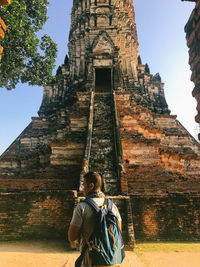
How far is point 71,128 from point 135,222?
258 inches

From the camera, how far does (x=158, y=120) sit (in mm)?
16000

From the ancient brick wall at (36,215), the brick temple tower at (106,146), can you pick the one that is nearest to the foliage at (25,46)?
the brick temple tower at (106,146)

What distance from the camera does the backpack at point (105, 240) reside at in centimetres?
173

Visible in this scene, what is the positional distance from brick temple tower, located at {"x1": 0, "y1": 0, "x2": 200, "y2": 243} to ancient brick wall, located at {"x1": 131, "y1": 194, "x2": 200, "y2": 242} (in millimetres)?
25

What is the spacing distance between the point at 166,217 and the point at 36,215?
3604mm

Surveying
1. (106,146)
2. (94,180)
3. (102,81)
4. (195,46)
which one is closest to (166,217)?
(106,146)

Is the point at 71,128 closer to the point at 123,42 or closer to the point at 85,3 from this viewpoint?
the point at 123,42

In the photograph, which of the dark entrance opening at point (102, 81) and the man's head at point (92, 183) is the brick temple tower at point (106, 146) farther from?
the man's head at point (92, 183)

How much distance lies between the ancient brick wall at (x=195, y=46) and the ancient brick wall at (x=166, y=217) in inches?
128

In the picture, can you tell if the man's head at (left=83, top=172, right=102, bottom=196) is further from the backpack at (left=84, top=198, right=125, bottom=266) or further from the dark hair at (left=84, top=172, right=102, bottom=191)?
the backpack at (left=84, top=198, right=125, bottom=266)

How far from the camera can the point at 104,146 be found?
8195mm

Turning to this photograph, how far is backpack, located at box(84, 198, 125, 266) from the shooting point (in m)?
1.73

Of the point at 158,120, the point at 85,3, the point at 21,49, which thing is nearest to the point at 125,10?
the point at 85,3

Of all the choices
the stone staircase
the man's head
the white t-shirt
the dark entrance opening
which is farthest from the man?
the dark entrance opening
